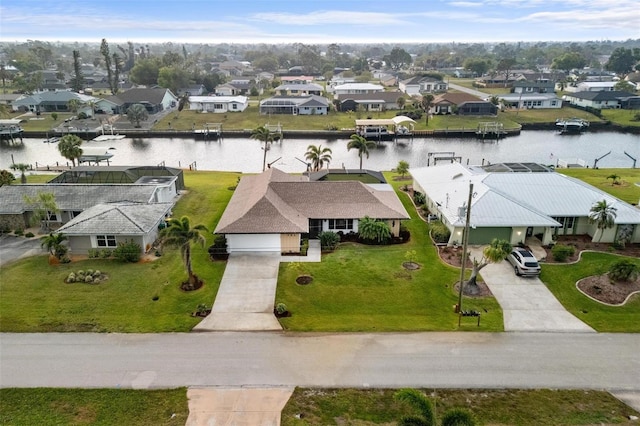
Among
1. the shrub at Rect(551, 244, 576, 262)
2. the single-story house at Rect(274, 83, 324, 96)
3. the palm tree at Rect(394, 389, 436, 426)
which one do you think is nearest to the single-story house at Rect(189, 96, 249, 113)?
the single-story house at Rect(274, 83, 324, 96)

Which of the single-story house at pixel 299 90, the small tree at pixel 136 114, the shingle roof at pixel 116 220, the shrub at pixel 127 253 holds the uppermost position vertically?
Result: the single-story house at pixel 299 90

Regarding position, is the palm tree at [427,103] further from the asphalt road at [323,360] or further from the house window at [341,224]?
the asphalt road at [323,360]

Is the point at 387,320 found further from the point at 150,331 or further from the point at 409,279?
the point at 150,331

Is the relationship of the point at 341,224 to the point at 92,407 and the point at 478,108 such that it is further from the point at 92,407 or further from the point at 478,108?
the point at 478,108

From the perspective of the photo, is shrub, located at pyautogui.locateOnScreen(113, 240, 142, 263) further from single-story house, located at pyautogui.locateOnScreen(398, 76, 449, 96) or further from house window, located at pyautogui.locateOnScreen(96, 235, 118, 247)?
single-story house, located at pyautogui.locateOnScreen(398, 76, 449, 96)

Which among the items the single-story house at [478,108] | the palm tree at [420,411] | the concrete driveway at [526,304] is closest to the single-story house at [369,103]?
the single-story house at [478,108]

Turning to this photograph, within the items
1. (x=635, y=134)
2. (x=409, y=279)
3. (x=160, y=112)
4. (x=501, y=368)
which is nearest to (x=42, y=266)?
(x=409, y=279)
